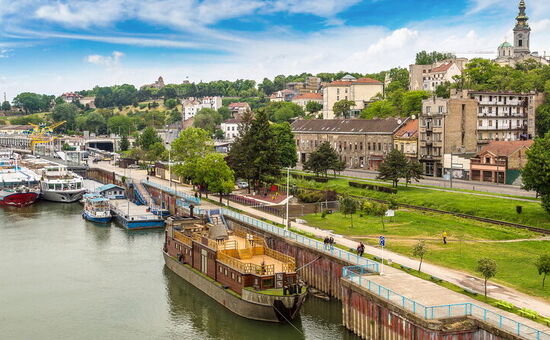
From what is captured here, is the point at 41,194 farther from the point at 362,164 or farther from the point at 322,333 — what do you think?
the point at 322,333

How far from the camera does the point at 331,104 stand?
17162 cm

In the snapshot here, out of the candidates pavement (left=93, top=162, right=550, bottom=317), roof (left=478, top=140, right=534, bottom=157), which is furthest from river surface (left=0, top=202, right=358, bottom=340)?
roof (left=478, top=140, right=534, bottom=157)

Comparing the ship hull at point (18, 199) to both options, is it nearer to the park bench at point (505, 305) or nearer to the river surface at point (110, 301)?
the river surface at point (110, 301)

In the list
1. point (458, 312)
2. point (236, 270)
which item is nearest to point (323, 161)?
point (236, 270)

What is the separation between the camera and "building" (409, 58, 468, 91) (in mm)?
160188

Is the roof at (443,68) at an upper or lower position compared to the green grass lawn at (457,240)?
upper

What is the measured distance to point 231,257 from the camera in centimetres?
4381

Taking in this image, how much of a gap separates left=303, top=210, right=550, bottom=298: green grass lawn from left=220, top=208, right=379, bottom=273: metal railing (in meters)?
5.37

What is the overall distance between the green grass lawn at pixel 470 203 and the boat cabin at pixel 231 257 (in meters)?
24.4

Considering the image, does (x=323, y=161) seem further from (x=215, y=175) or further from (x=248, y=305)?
(x=248, y=305)

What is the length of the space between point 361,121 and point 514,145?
3366 centimetres

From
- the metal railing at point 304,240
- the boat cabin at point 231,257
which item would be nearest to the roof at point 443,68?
the metal railing at point 304,240

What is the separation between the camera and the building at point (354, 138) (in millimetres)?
104000

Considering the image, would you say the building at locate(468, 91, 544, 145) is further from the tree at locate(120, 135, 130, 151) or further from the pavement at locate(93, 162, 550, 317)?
the tree at locate(120, 135, 130, 151)
